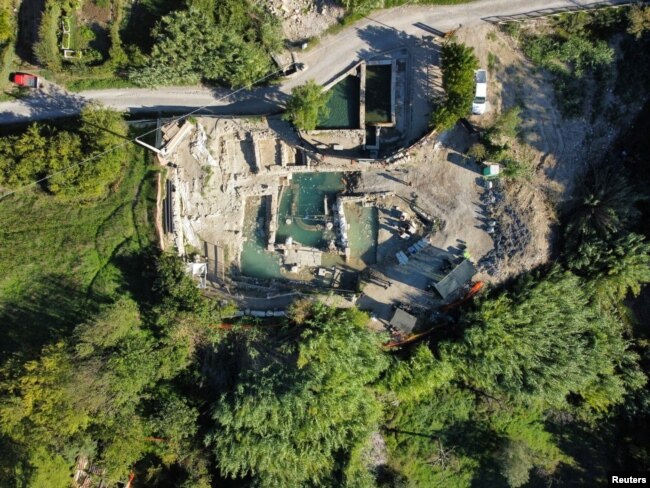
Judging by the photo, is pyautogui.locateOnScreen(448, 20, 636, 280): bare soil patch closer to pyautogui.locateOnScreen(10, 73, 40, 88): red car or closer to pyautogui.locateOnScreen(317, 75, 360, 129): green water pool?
pyautogui.locateOnScreen(317, 75, 360, 129): green water pool

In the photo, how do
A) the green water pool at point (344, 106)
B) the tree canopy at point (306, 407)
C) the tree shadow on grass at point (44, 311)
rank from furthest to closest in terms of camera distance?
the green water pool at point (344, 106) < the tree shadow on grass at point (44, 311) < the tree canopy at point (306, 407)

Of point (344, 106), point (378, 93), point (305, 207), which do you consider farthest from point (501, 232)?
point (344, 106)

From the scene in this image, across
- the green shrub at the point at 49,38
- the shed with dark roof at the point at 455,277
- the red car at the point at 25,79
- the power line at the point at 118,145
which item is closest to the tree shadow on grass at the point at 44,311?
the power line at the point at 118,145

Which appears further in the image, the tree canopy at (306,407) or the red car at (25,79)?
the red car at (25,79)

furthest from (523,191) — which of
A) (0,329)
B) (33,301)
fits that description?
(0,329)

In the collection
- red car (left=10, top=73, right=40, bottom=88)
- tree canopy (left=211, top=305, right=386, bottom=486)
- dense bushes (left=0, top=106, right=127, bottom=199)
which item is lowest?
tree canopy (left=211, top=305, right=386, bottom=486)

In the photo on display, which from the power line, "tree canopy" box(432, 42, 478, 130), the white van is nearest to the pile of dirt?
the power line

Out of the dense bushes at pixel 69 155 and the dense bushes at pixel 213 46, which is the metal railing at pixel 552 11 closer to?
the dense bushes at pixel 213 46

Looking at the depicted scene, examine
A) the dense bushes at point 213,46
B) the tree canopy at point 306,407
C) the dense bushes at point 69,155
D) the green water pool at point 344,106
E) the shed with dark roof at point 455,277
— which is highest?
the dense bushes at point 213,46
